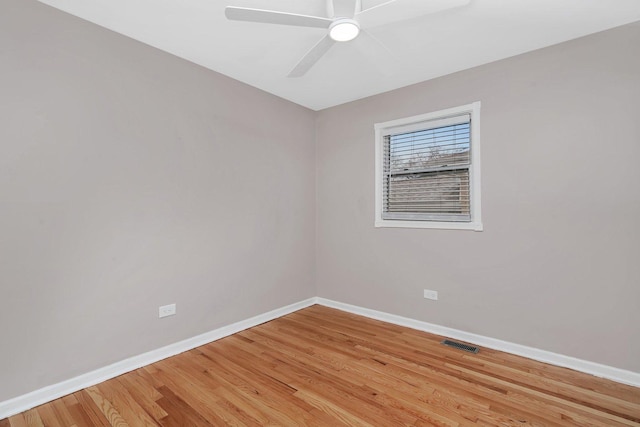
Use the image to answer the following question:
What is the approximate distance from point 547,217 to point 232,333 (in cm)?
317

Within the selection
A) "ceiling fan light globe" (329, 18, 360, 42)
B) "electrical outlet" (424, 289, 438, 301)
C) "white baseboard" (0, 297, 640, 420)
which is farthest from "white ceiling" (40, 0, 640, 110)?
"white baseboard" (0, 297, 640, 420)

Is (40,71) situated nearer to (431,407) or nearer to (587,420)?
(431,407)

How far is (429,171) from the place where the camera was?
329 cm

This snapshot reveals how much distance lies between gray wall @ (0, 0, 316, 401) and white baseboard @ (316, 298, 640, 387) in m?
1.50

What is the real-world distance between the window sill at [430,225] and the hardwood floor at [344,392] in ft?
3.77

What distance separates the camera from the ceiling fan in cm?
173

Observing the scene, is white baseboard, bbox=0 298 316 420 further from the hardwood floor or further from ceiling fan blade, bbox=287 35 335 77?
ceiling fan blade, bbox=287 35 335 77

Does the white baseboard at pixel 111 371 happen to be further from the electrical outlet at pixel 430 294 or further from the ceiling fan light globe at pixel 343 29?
the ceiling fan light globe at pixel 343 29

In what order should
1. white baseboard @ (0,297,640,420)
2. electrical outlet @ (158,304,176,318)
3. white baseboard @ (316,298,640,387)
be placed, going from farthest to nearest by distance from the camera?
1. electrical outlet @ (158,304,176,318)
2. white baseboard @ (316,298,640,387)
3. white baseboard @ (0,297,640,420)

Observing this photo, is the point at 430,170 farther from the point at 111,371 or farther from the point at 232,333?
the point at 111,371

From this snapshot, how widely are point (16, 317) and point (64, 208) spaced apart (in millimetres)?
747

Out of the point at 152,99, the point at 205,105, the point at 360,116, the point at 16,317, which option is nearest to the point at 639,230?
the point at 360,116

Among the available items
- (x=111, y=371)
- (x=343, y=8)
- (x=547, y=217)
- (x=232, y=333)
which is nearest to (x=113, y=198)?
(x=111, y=371)

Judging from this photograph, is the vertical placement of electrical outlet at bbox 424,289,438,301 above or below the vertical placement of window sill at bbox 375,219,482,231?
below
